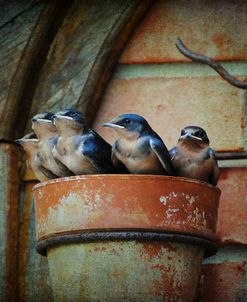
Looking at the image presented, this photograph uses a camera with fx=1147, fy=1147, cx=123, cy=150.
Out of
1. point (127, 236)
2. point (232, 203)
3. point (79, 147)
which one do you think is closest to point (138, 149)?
point (79, 147)

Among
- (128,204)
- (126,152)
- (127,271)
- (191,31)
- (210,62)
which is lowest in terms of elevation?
(127,271)

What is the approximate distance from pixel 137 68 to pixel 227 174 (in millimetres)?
348

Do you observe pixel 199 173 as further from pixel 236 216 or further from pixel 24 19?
pixel 24 19

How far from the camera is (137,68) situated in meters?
2.81

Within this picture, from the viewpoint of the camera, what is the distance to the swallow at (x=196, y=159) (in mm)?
2496

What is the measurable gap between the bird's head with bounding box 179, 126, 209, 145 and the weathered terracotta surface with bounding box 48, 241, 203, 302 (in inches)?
11.3

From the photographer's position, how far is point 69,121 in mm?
2512

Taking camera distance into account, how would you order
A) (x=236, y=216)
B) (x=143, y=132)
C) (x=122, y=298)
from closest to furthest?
(x=122, y=298)
(x=143, y=132)
(x=236, y=216)

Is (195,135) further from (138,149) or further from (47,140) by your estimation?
(47,140)

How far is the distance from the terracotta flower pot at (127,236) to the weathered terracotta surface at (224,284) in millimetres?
309

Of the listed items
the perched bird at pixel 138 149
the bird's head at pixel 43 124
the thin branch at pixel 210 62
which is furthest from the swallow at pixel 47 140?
the thin branch at pixel 210 62

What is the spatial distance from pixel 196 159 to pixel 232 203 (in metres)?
0.24

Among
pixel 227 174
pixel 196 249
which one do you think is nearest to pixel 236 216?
pixel 227 174

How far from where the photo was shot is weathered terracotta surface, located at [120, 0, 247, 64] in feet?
9.09
